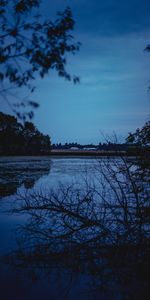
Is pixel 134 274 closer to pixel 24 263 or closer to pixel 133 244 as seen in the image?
pixel 133 244

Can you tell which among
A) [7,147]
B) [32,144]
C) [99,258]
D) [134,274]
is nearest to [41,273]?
[99,258]

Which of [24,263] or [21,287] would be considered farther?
[24,263]

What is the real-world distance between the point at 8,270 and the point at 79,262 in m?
1.70

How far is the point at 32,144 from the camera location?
4341 inches

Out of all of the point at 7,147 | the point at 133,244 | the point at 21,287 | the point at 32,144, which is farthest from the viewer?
the point at 32,144

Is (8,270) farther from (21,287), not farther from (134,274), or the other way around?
(134,274)

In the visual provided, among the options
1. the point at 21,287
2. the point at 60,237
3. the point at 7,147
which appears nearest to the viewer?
the point at 21,287

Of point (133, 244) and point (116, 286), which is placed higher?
point (133, 244)

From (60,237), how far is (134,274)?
2301 millimetres

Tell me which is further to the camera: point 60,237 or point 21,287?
point 60,237

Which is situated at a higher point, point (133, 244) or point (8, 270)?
point (133, 244)

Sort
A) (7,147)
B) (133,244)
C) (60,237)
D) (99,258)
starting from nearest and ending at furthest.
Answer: (133,244) < (99,258) < (60,237) < (7,147)

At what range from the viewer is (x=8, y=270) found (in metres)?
8.20

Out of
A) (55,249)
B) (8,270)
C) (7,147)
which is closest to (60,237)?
(55,249)
